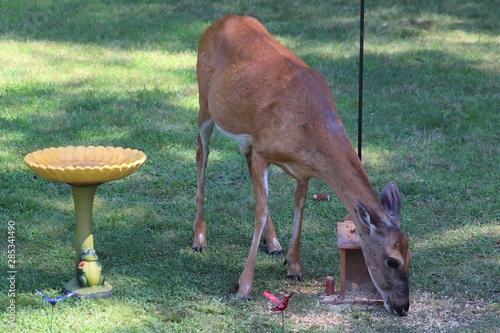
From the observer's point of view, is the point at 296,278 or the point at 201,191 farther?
the point at 201,191

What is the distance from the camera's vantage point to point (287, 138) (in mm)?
5672

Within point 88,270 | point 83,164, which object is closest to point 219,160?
point 83,164

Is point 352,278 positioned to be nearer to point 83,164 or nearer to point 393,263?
point 393,263

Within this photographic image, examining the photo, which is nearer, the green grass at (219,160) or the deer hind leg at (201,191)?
the green grass at (219,160)

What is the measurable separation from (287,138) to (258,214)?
0.59m

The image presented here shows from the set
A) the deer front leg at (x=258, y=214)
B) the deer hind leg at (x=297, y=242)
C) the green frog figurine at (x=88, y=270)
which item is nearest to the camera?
the green frog figurine at (x=88, y=270)

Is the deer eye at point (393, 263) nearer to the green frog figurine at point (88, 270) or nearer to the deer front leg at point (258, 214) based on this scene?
the deer front leg at point (258, 214)

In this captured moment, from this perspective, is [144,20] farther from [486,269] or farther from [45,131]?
[486,269]

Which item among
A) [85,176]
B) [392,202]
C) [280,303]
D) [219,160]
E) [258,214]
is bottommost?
[219,160]

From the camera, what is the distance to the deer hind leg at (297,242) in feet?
20.2

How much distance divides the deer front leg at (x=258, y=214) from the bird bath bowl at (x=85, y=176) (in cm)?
76

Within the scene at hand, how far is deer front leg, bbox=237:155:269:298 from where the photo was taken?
19.2 feet

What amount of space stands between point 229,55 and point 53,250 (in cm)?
195

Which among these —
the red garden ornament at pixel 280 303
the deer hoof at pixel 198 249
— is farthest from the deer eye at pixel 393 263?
the deer hoof at pixel 198 249
